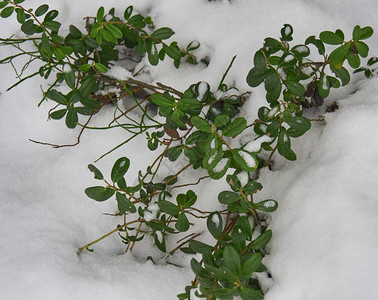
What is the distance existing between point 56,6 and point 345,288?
146cm

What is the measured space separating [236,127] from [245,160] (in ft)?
0.28

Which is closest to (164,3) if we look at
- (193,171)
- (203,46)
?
(203,46)

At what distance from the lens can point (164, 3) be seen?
1583 millimetres

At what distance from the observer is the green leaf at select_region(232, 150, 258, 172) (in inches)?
39.3

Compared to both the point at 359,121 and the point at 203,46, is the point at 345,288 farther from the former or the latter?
the point at 203,46

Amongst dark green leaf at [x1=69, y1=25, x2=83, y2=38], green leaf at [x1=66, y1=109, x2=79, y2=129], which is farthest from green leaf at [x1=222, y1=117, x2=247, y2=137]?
dark green leaf at [x1=69, y1=25, x2=83, y2=38]

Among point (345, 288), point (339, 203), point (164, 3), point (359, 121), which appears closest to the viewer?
point (345, 288)

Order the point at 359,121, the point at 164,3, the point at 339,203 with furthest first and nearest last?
the point at 164,3, the point at 359,121, the point at 339,203

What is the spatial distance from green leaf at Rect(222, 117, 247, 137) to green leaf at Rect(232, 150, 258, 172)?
48 millimetres

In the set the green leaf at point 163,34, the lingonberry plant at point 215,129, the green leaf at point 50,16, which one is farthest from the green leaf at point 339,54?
the green leaf at point 50,16

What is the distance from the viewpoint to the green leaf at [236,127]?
39.6 inches

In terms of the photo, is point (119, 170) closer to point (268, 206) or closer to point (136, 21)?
point (268, 206)

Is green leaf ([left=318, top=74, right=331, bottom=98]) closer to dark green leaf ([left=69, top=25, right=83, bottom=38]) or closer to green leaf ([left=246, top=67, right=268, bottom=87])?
green leaf ([left=246, top=67, right=268, bottom=87])

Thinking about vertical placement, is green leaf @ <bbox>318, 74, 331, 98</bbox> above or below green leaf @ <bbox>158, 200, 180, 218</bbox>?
above
